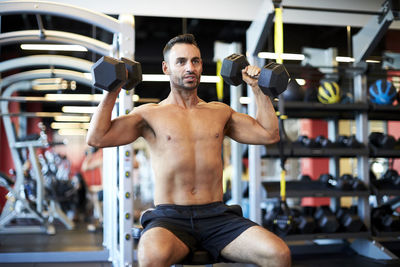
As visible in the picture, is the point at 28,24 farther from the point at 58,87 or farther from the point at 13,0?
the point at 13,0

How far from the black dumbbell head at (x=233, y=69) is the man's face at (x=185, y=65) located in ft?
0.44

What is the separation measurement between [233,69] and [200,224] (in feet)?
2.35

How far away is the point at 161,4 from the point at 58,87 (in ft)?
5.16

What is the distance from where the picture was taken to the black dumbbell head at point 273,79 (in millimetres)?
1843

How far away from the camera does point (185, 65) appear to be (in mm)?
1916

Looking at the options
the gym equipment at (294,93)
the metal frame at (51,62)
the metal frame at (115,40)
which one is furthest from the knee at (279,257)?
the metal frame at (51,62)

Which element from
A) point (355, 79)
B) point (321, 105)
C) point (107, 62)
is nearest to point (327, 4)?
point (355, 79)

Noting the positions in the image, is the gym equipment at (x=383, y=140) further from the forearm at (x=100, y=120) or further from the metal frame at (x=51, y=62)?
the forearm at (x=100, y=120)

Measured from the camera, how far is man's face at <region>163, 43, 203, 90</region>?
192 cm

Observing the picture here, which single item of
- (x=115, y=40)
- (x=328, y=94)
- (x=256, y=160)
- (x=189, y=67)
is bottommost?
(x=256, y=160)

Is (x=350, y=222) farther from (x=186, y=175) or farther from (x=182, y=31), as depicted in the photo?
(x=182, y=31)

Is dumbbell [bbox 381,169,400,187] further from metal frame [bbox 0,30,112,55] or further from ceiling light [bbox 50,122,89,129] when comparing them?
ceiling light [bbox 50,122,89,129]

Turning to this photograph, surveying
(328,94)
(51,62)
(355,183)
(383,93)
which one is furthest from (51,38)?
(383,93)

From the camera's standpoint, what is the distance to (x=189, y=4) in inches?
201
